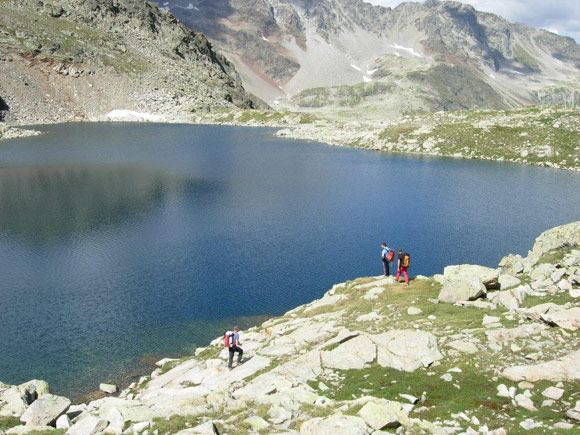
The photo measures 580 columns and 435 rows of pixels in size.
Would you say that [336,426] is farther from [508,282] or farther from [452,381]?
[508,282]

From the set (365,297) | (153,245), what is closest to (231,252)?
(153,245)

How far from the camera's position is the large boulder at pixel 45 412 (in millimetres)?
19109

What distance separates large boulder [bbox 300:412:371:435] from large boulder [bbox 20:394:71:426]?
37.0 ft

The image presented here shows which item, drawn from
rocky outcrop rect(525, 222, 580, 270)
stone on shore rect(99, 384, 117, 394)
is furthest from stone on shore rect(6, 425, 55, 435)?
rocky outcrop rect(525, 222, 580, 270)

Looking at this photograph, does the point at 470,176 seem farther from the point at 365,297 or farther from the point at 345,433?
the point at 345,433

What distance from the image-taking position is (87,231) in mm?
61250

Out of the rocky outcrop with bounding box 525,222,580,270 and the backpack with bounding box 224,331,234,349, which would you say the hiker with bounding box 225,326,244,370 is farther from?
the rocky outcrop with bounding box 525,222,580,270

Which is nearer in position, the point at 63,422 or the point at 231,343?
the point at 63,422

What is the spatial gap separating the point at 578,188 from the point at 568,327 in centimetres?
9000

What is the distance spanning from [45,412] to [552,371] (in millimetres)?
21354

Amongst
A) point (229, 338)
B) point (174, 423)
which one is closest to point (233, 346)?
point (229, 338)

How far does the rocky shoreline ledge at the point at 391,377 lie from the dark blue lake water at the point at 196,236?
9051mm

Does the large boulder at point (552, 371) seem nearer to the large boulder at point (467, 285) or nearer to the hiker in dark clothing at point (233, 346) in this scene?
the large boulder at point (467, 285)

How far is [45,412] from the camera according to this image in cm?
1945
